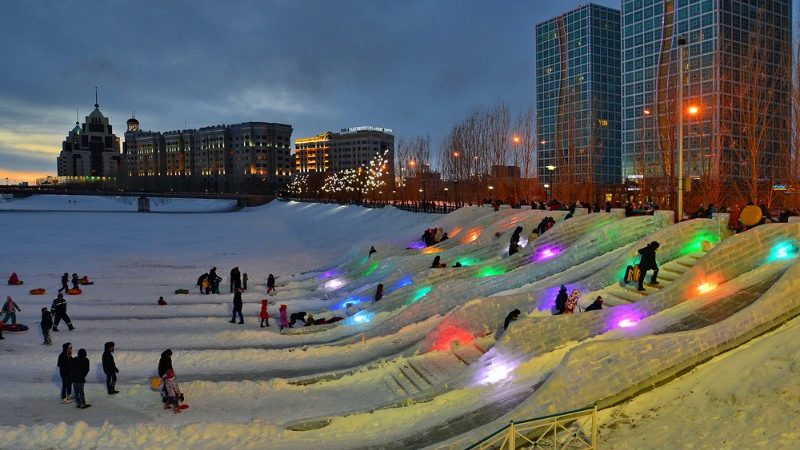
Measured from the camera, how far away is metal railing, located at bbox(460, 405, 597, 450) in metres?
7.89

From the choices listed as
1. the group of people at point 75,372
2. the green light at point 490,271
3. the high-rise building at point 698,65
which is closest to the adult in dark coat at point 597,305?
the green light at point 490,271

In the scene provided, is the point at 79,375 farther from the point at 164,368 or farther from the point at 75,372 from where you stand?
the point at 164,368

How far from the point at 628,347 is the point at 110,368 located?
38.1ft

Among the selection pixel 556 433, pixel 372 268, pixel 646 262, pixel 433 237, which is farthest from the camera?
pixel 433 237

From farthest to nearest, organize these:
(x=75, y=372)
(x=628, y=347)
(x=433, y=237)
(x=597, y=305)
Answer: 1. (x=433, y=237)
2. (x=597, y=305)
3. (x=75, y=372)
4. (x=628, y=347)

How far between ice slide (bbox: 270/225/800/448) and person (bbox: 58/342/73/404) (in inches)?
244

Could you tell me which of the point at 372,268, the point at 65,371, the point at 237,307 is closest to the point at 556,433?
the point at 65,371

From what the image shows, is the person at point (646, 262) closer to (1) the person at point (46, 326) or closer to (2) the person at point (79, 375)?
(2) the person at point (79, 375)

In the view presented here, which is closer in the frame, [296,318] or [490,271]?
[296,318]

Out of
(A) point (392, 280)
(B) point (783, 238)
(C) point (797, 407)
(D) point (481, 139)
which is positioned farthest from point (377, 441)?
(D) point (481, 139)

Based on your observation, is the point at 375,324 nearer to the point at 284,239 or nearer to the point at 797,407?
the point at 797,407

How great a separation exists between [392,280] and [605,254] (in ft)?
32.9

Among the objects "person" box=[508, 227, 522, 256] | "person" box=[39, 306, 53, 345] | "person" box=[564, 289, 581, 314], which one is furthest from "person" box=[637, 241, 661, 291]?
"person" box=[39, 306, 53, 345]

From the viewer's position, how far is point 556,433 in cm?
852
